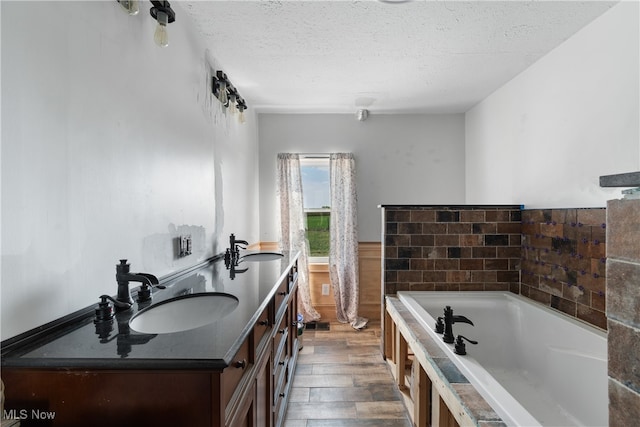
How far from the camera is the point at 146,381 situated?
728 mm

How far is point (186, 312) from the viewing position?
48.2 inches

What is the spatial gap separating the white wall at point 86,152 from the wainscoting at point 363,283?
2.04 metres

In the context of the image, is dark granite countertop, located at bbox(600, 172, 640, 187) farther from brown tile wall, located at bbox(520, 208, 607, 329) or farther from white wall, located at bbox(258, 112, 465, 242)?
white wall, located at bbox(258, 112, 465, 242)

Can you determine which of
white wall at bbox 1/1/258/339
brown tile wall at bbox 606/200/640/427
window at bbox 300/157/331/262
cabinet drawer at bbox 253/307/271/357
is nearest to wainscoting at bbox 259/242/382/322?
window at bbox 300/157/331/262

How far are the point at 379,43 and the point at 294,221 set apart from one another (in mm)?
2033

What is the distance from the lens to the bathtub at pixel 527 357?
4.74ft

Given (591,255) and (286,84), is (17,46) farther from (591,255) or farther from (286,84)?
(591,255)

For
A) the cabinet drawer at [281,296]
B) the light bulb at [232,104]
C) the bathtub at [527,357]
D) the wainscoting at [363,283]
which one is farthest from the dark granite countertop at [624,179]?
the wainscoting at [363,283]

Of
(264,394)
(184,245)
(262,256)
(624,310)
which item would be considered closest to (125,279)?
(184,245)

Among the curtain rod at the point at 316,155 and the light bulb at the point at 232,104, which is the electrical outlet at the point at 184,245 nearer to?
the light bulb at the point at 232,104

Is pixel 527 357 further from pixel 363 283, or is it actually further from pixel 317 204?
pixel 317 204

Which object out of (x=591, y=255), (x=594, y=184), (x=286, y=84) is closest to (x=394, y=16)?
(x=286, y=84)

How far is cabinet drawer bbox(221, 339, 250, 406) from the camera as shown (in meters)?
0.79

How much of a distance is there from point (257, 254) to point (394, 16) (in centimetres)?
197
